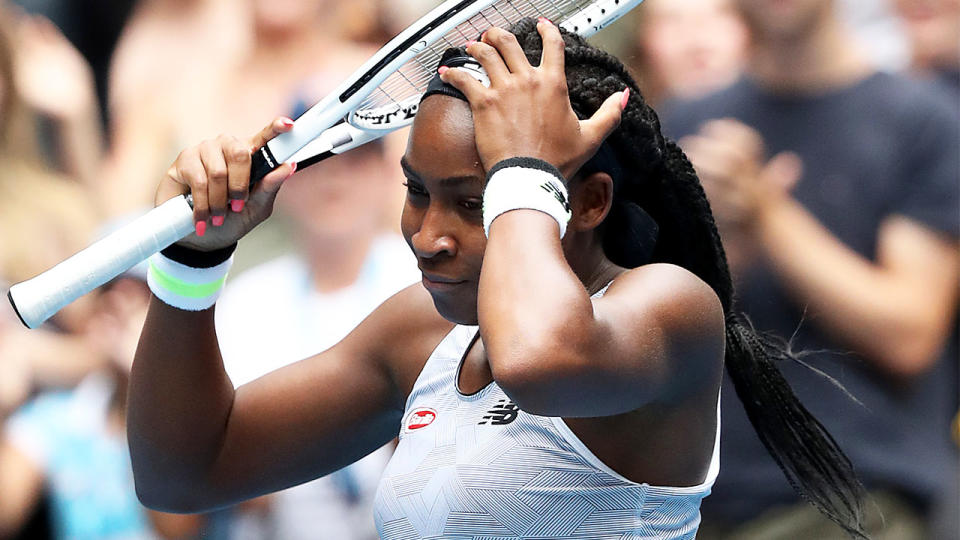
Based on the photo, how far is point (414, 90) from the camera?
2.78 metres

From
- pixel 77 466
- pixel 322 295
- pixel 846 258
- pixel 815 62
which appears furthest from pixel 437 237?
pixel 77 466

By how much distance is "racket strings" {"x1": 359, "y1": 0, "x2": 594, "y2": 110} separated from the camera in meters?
2.58

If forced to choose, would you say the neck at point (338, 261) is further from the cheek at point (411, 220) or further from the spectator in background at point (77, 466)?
the cheek at point (411, 220)

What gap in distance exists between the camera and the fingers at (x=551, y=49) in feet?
7.47

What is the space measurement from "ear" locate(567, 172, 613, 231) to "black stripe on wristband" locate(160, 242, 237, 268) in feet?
2.32

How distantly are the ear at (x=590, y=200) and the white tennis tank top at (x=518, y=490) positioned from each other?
1.11 feet

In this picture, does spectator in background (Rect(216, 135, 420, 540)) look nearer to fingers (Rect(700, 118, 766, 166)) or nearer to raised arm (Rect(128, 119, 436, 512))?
fingers (Rect(700, 118, 766, 166))

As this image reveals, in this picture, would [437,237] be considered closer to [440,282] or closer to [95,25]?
[440,282]

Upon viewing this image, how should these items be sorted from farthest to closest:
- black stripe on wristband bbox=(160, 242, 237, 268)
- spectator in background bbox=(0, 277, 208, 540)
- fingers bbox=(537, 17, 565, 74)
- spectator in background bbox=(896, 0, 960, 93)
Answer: spectator in background bbox=(0, 277, 208, 540)
spectator in background bbox=(896, 0, 960, 93)
black stripe on wristband bbox=(160, 242, 237, 268)
fingers bbox=(537, 17, 565, 74)

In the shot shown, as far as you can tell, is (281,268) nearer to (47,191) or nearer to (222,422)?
(47,191)

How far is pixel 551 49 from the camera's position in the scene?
230 centimetres

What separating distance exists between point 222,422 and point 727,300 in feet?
3.46

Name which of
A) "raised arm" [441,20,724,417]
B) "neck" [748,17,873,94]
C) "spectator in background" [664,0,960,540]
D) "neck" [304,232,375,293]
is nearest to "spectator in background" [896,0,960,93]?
"spectator in background" [664,0,960,540]

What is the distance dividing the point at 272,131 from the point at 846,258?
8.40 feet
